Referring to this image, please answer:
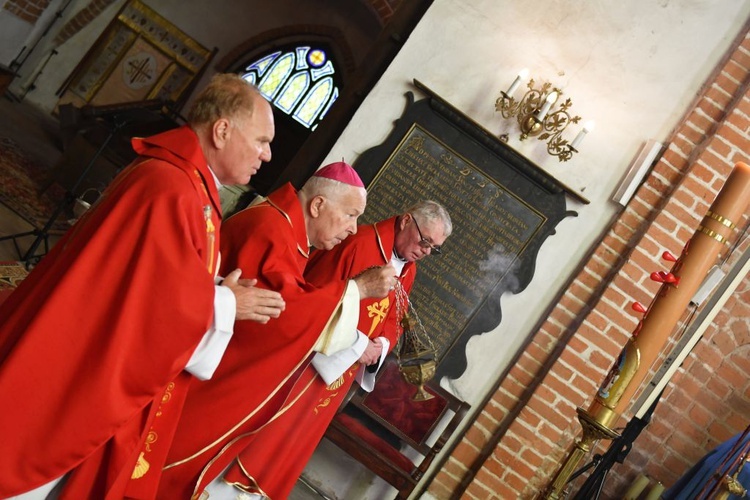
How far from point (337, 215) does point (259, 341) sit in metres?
0.63

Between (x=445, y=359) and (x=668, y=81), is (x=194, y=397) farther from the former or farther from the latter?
(x=668, y=81)

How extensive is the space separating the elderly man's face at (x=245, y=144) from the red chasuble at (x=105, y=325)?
14 cm

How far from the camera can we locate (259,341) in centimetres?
329

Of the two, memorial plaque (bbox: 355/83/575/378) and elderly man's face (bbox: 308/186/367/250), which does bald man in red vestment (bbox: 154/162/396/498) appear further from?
memorial plaque (bbox: 355/83/575/378)

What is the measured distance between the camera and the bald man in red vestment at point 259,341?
10.6 ft

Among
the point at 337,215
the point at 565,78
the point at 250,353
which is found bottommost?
the point at 250,353

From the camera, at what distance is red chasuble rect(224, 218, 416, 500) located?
3787mm

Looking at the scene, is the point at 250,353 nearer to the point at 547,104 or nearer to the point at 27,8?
the point at 547,104

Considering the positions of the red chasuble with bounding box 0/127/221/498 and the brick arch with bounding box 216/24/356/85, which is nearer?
the red chasuble with bounding box 0/127/221/498

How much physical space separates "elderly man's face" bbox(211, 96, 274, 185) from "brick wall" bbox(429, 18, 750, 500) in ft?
12.2

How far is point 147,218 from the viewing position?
2.26 m

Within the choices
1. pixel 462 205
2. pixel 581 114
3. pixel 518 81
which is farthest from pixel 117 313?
pixel 581 114

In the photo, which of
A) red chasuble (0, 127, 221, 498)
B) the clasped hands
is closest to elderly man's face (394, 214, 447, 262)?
the clasped hands

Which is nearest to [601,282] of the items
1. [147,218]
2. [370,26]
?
[147,218]
